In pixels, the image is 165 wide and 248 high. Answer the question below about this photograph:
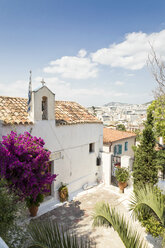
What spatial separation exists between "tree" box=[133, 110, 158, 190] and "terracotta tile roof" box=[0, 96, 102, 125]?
405cm

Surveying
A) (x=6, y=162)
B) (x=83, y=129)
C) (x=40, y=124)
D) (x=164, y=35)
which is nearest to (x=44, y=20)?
(x=40, y=124)

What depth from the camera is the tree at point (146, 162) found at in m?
9.20

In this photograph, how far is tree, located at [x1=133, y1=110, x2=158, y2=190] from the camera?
9.20 meters

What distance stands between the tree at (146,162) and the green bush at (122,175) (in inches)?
47.2

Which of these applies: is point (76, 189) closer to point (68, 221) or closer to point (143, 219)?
point (68, 221)

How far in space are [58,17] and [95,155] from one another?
31.1ft

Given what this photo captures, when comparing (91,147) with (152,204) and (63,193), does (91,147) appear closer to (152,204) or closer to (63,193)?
(63,193)

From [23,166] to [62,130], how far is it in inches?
171

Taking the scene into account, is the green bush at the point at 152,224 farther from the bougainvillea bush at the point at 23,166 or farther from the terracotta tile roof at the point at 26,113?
the terracotta tile roof at the point at 26,113

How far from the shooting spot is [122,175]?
10953mm

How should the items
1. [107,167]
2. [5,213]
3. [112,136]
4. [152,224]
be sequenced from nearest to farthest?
[5,213] < [152,224] < [107,167] < [112,136]

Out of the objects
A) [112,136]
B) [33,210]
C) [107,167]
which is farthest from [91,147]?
[112,136]

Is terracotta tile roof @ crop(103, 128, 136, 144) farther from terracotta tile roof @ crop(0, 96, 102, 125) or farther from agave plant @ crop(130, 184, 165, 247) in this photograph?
agave plant @ crop(130, 184, 165, 247)

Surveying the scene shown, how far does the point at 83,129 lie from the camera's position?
11.2 m
